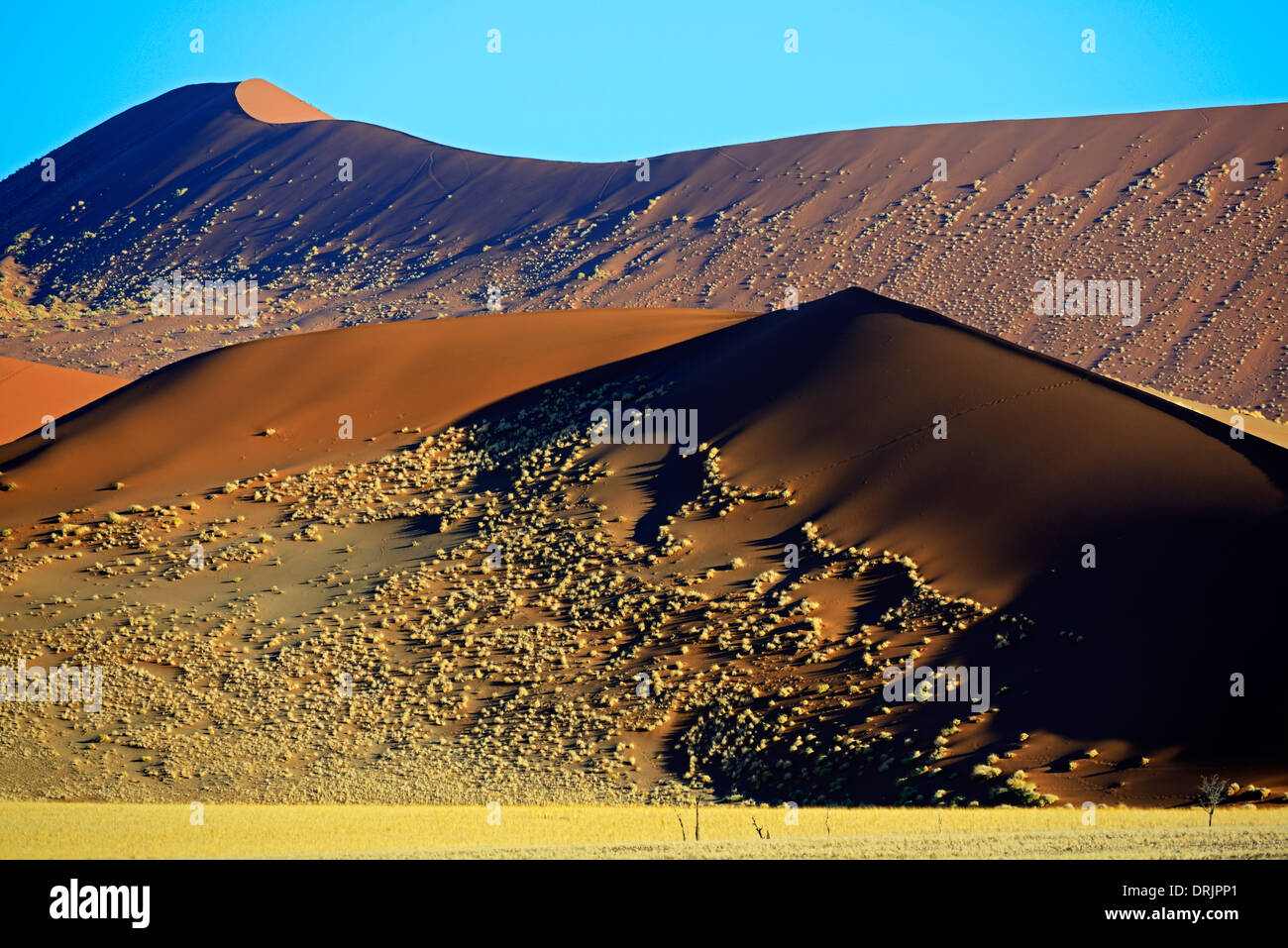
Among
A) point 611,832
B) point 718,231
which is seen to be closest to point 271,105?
point 718,231

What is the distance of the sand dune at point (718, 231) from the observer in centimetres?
5916

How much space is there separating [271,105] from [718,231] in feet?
201

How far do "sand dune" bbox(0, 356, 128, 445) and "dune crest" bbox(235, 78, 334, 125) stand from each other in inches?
2445

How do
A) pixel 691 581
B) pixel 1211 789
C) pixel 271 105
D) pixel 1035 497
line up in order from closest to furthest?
pixel 1211 789, pixel 1035 497, pixel 691 581, pixel 271 105

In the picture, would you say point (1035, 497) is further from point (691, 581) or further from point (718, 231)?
point (718, 231)

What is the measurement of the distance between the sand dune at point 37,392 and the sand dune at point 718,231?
1464cm

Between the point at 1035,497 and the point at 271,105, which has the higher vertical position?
the point at 271,105

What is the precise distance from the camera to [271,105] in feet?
394

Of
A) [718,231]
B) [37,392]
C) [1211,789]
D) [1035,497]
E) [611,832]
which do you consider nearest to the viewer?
[1211,789]

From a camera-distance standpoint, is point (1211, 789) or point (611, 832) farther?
point (611, 832)

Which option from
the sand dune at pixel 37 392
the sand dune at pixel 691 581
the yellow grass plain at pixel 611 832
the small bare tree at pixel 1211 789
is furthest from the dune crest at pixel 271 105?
the small bare tree at pixel 1211 789

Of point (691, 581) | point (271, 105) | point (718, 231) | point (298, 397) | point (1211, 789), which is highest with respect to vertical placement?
point (271, 105)

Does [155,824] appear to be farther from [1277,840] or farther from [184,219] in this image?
→ [184,219]

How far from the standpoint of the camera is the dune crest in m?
116
